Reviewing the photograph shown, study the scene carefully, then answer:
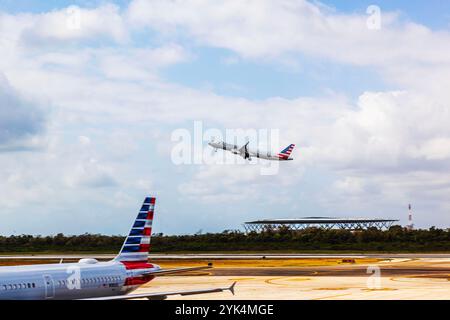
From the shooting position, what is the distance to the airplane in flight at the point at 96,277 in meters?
35.6

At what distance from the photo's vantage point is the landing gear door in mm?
→ 37125

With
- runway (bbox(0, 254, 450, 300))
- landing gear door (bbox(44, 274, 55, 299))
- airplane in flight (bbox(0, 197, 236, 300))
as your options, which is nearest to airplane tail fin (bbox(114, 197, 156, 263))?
airplane in flight (bbox(0, 197, 236, 300))

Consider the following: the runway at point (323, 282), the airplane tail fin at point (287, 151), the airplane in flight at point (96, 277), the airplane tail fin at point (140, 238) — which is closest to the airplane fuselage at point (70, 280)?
the airplane in flight at point (96, 277)

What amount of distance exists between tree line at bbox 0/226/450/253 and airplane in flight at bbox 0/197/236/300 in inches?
4673

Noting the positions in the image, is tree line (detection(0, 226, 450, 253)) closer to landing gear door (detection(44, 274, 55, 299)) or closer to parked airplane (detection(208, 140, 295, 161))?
parked airplane (detection(208, 140, 295, 161))

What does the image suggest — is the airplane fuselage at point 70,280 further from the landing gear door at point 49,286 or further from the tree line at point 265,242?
the tree line at point 265,242

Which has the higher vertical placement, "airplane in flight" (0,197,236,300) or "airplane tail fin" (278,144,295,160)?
"airplane tail fin" (278,144,295,160)

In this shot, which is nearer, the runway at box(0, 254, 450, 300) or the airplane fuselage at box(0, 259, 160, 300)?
the airplane fuselage at box(0, 259, 160, 300)

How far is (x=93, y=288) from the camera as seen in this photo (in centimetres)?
4050

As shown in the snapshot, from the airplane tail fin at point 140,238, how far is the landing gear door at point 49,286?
317 inches

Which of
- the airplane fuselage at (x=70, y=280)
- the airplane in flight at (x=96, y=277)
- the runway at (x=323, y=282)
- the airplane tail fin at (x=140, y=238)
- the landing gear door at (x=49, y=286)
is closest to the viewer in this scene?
the airplane fuselage at (x=70, y=280)

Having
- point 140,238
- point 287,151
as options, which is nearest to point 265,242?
point 287,151
